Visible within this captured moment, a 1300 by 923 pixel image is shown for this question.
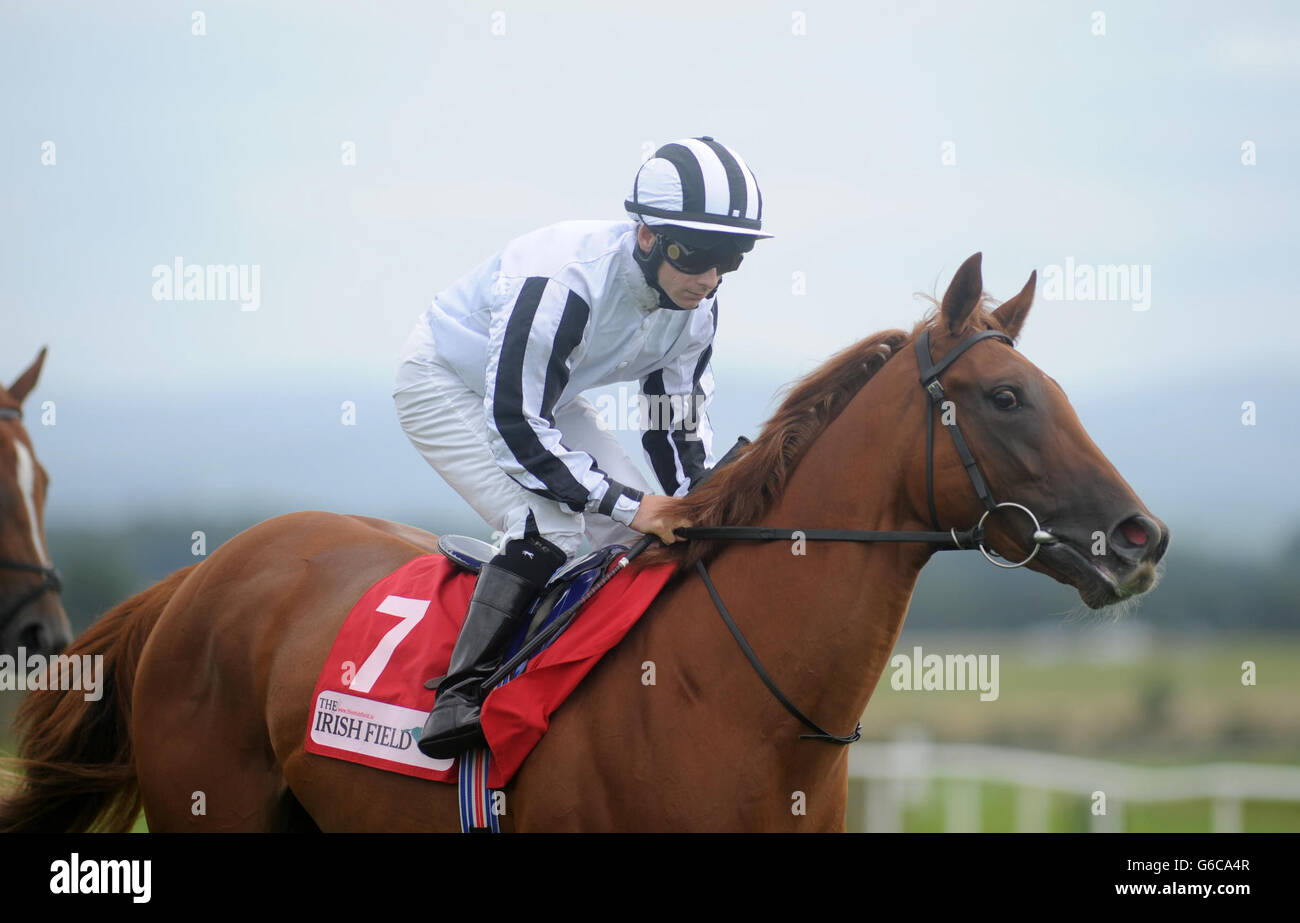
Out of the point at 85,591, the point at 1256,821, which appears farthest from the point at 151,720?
the point at 85,591

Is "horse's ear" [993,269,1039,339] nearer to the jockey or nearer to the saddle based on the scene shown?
the jockey

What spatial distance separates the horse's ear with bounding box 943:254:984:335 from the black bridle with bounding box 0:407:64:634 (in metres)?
4.02

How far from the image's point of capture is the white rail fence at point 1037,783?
7.01m

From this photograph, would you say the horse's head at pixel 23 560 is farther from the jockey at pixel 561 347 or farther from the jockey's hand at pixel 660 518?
the jockey's hand at pixel 660 518

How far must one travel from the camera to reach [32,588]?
498cm

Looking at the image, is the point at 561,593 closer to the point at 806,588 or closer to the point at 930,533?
the point at 806,588

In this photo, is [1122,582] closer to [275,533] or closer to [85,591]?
[275,533]

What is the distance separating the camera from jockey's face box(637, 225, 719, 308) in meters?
3.22

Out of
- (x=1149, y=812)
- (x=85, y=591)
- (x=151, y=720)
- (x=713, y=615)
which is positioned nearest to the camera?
(x=713, y=615)

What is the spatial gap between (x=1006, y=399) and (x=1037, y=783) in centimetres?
511

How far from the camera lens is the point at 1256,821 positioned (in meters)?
9.74

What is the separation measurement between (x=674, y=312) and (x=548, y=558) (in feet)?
2.80

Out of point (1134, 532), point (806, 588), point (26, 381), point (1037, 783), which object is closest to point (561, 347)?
point (806, 588)
